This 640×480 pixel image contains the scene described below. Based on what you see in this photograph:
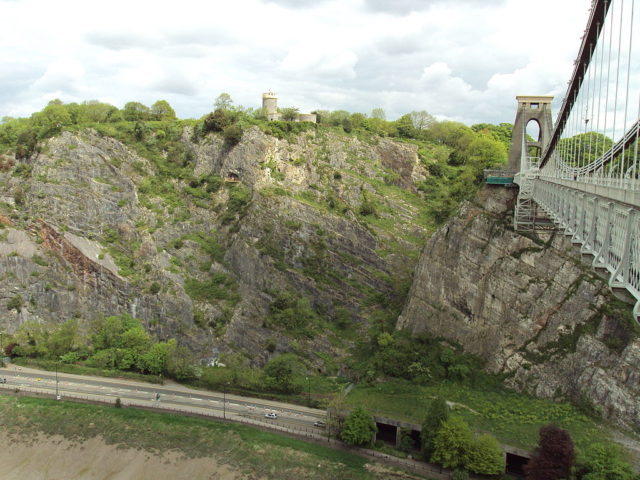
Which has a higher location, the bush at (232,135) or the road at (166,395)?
the bush at (232,135)

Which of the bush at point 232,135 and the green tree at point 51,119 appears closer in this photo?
the green tree at point 51,119

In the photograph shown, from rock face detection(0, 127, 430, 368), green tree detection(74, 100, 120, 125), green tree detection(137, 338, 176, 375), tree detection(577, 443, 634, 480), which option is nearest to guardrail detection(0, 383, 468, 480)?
green tree detection(137, 338, 176, 375)

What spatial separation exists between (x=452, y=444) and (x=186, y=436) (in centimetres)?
1808

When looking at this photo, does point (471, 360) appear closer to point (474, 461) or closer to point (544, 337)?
point (544, 337)

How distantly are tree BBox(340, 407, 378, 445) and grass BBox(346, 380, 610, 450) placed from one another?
6.35 ft

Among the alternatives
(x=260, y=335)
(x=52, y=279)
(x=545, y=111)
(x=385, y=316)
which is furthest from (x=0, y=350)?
(x=545, y=111)

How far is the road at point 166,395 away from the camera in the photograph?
38469 millimetres

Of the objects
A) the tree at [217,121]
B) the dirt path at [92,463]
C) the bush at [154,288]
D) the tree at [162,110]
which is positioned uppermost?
the tree at [162,110]

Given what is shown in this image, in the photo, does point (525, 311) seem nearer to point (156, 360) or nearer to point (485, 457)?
point (485, 457)

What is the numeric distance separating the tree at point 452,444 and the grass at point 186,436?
4.26 m

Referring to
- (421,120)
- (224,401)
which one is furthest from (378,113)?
(224,401)

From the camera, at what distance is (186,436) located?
35.9 meters

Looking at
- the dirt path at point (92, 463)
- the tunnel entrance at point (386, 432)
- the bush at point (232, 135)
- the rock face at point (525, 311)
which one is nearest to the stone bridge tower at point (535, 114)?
the rock face at point (525, 311)

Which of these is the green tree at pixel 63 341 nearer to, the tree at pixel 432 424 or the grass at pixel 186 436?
the grass at pixel 186 436
